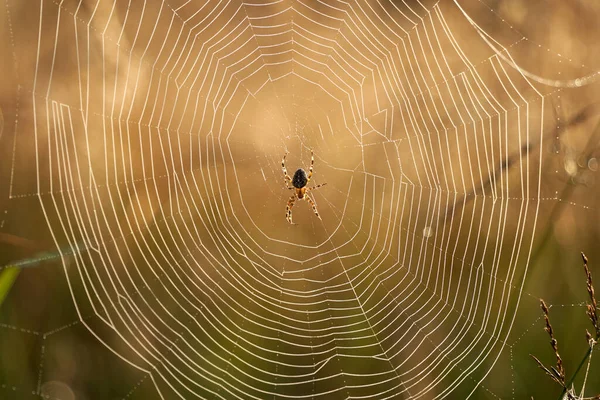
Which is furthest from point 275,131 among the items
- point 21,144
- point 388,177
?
point 21,144

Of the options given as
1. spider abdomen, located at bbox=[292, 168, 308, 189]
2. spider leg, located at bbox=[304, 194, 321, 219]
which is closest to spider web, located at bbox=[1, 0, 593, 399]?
spider leg, located at bbox=[304, 194, 321, 219]

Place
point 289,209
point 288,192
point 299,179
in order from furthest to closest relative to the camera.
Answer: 1. point 288,192
2. point 299,179
3. point 289,209

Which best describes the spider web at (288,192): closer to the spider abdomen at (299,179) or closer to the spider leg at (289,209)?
the spider leg at (289,209)

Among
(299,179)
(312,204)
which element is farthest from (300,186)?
(312,204)

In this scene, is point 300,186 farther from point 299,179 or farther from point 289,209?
point 289,209

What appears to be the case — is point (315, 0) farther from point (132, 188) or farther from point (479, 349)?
point (479, 349)

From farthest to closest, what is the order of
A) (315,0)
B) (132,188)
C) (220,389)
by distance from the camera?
(315,0), (132,188), (220,389)

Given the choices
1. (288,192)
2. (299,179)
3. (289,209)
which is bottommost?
(289,209)
